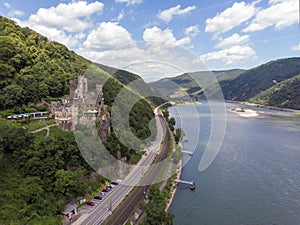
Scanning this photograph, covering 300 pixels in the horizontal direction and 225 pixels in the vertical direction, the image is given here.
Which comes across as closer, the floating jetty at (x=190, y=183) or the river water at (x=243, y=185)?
the river water at (x=243, y=185)

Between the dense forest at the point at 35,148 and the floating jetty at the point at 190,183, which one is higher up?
the dense forest at the point at 35,148

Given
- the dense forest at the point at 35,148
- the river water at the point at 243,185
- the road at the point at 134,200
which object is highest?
the dense forest at the point at 35,148

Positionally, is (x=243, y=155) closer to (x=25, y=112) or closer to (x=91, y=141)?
(x=91, y=141)

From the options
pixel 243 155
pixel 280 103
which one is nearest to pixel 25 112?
pixel 243 155

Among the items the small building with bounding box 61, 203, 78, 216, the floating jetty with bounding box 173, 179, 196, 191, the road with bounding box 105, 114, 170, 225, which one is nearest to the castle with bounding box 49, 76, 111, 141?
the road with bounding box 105, 114, 170, 225

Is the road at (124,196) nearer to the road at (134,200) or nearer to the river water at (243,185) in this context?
the road at (134,200)

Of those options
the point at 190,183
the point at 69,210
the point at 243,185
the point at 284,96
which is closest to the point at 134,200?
the point at 69,210

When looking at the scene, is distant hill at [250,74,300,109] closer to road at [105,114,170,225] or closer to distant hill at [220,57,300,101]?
distant hill at [220,57,300,101]

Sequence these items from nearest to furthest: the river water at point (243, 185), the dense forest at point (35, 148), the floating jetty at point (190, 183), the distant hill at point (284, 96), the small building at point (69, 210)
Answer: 1. the dense forest at point (35, 148)
2. the small building at point (69, 210)
3. the river water at point (243, 185)
4. the floating jetty at point (190, 183)
5. the distant hill at point (284, 96)

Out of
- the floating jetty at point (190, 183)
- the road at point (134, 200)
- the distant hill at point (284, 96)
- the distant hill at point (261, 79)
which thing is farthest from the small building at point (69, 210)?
the distant hill at point (261, 79)
